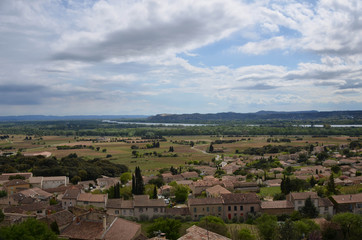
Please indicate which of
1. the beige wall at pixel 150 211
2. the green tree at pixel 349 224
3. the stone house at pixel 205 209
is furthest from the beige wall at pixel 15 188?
the green tree at pixel 349 224

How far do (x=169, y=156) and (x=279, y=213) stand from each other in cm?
6898

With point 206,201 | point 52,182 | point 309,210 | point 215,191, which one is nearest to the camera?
point 309,210

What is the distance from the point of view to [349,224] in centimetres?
3044

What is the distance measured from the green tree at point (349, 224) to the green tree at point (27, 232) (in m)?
26.8

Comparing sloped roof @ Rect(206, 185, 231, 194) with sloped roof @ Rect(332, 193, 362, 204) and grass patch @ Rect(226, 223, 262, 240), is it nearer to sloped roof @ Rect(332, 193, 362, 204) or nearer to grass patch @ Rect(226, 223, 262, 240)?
grass patch @ Rect(226, 223, 262, 240)

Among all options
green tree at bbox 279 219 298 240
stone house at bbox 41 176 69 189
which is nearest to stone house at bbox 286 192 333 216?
green tree at bbox 279 219 298 240

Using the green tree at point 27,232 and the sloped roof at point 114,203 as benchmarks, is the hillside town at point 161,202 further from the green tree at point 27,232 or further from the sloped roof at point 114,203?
the green tree at point 27,232

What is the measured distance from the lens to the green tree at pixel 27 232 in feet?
70.9

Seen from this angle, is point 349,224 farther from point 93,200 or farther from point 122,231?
point 93,200

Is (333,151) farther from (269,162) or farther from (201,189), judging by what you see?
(201,189)

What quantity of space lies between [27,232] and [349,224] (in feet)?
95.4

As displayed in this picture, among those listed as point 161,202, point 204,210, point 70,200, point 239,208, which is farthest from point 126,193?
point 239,208

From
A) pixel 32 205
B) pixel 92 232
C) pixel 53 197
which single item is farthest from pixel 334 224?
pixel 53 197

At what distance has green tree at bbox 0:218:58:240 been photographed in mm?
21602
